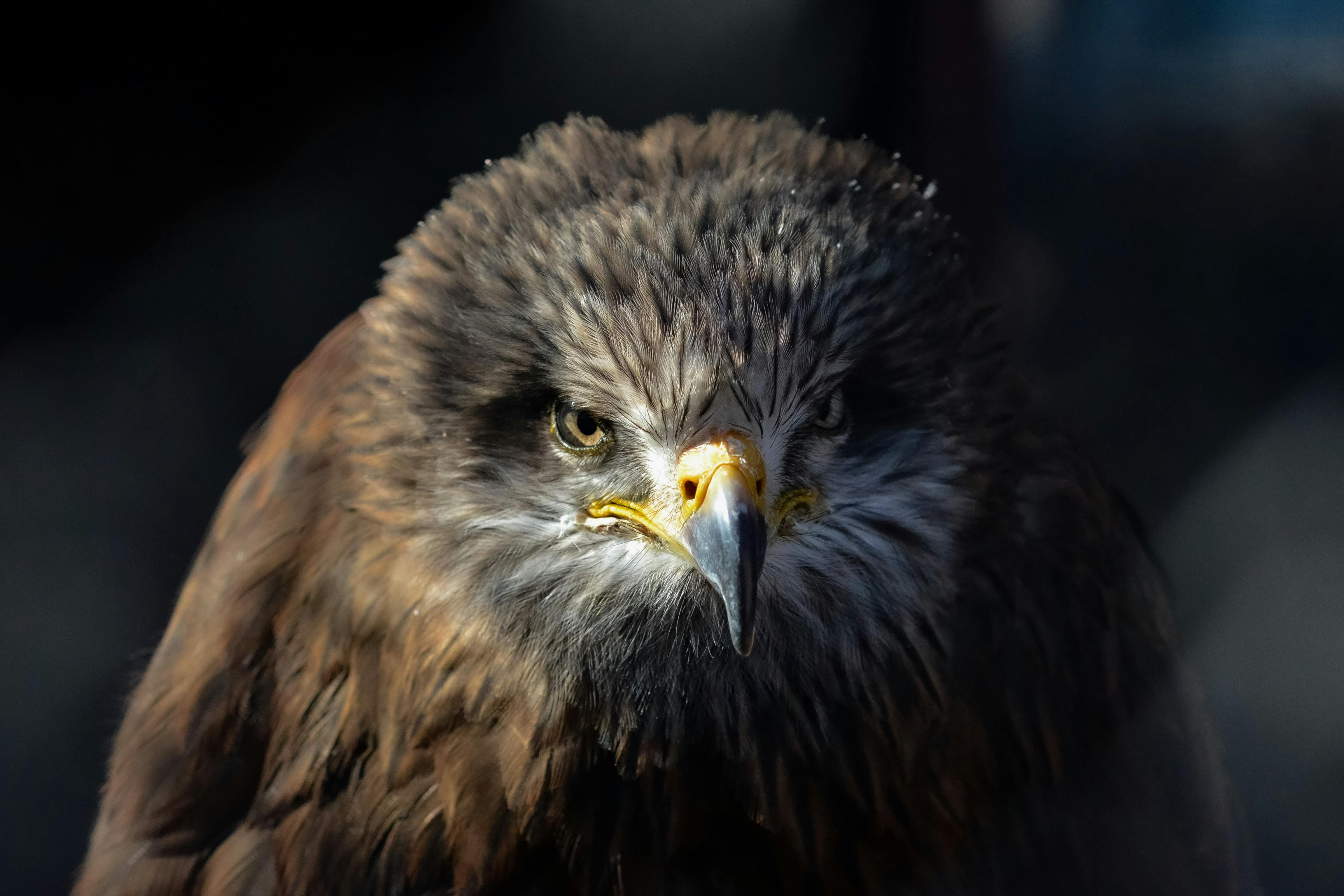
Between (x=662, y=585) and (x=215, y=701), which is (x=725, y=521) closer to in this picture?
(x=662, y=585)

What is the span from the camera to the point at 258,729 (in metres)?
0.97

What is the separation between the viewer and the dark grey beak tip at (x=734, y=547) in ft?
2.26

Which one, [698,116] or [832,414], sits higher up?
[698,116]

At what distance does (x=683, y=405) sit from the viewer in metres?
0.78

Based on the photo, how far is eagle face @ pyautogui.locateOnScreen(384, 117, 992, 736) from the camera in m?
0.78

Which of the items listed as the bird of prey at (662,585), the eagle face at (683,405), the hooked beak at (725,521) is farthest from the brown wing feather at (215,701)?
the hooked beak at (725,521)

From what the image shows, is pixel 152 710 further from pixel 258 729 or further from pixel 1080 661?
pixel 1080 661

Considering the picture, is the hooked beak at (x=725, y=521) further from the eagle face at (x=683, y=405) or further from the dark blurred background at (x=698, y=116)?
the dark blurred background at (x=698, y=116)

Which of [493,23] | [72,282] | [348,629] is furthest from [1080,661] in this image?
[72,282]

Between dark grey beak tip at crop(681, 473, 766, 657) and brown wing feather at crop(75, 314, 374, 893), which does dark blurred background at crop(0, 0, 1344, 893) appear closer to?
brown wing feather at crop(75, 314, 374, 893)

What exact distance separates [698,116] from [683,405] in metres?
0.59

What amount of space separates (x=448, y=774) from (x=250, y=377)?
3.49 ft

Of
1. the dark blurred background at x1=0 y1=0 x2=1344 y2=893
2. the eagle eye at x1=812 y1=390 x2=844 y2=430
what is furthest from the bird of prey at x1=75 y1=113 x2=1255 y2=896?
the dark blurred background at x1=0 y1=0 x2=1344 y2=893

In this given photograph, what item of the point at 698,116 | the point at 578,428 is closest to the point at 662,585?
the point at 578,428
